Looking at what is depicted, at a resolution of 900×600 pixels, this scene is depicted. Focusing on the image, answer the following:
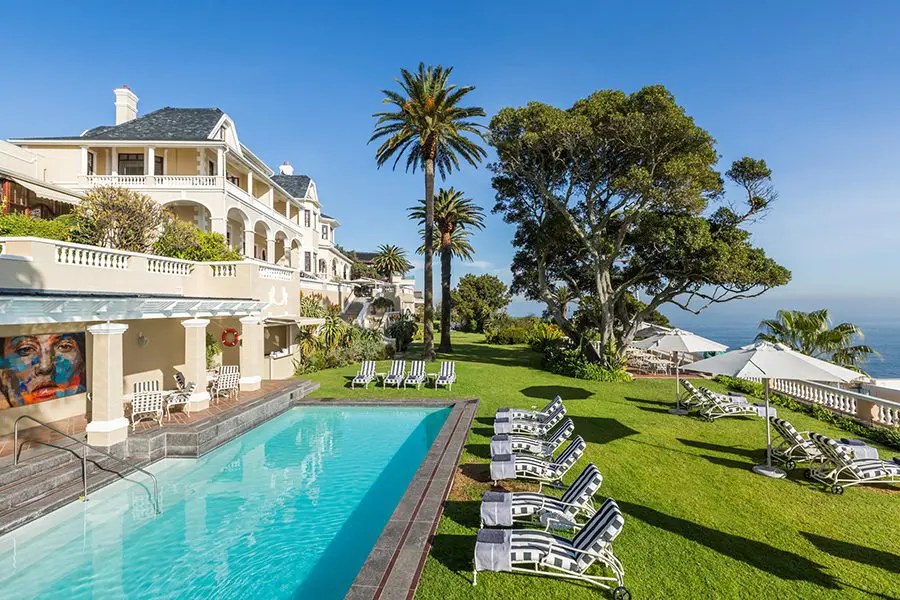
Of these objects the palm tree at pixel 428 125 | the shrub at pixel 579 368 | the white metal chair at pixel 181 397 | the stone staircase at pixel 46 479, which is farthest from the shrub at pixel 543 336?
the stone staircase at pixel 46 479

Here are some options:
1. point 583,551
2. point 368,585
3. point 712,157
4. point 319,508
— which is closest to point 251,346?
point 319,508

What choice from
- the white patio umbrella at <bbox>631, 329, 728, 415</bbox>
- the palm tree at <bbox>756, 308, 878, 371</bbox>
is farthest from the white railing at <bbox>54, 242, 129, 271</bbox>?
A: the palm tree at <bbox>756, 308, 878, 371</bbox>

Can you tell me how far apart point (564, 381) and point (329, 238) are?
36963 millimetres

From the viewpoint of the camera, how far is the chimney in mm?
30047

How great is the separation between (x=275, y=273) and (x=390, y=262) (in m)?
40.8

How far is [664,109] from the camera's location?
67.5 feet

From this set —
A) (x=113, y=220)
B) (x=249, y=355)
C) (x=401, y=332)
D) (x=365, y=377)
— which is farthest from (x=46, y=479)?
(x=401, y=332)

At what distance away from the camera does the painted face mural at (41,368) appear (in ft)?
35.5

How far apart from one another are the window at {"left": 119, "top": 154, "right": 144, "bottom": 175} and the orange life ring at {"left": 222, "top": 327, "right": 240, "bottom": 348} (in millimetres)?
16531

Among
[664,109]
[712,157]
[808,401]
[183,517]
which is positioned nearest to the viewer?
[183,517]

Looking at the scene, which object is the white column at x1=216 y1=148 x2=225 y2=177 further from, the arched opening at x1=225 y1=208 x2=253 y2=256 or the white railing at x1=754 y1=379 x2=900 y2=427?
the white railing at x1=754 y1=379 x2=900 y2=427

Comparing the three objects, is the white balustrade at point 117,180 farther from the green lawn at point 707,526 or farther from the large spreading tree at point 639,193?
the green lawn at point 707,526

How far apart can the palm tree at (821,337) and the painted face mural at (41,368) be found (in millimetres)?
28164

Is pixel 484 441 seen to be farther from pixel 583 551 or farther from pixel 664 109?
pixel 664 109
